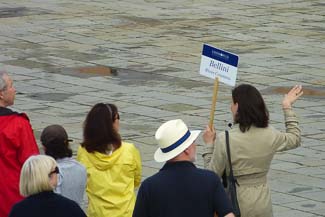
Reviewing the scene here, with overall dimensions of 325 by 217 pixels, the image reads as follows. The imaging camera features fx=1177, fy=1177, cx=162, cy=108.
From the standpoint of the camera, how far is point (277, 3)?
1142 inches

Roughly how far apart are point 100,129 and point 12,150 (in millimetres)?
681

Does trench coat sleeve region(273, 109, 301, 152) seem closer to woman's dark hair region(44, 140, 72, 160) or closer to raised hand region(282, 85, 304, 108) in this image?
raised hand region(282, 85, 304, 108)

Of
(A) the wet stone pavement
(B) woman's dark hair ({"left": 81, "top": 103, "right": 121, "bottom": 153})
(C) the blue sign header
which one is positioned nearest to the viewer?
(B) woman's dark hair ({"left": 81, "top": 103, "right": 121, "bottom": 153})

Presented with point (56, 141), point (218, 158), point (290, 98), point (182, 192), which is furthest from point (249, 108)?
point (182, 192)

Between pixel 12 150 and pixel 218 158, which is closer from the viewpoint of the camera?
pixel 218 158

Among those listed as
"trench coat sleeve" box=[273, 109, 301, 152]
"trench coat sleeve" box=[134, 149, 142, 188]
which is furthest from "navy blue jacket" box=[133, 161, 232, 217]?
"trench coat sleeve" box=[134, 149, 142, 188]

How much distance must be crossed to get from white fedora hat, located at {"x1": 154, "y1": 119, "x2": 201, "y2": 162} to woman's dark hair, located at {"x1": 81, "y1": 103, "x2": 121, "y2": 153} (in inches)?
54.4

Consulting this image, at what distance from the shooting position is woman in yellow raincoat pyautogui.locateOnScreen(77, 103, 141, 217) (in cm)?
841

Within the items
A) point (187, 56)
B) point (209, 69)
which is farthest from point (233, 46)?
point (209, 69)

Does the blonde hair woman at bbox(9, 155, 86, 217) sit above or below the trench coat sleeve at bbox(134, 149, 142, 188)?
above

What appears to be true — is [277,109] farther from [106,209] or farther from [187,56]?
[106,209]

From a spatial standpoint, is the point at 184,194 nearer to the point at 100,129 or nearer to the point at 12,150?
the point at 100,129

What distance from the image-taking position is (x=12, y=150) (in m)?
8.54

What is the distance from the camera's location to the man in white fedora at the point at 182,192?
678cm
